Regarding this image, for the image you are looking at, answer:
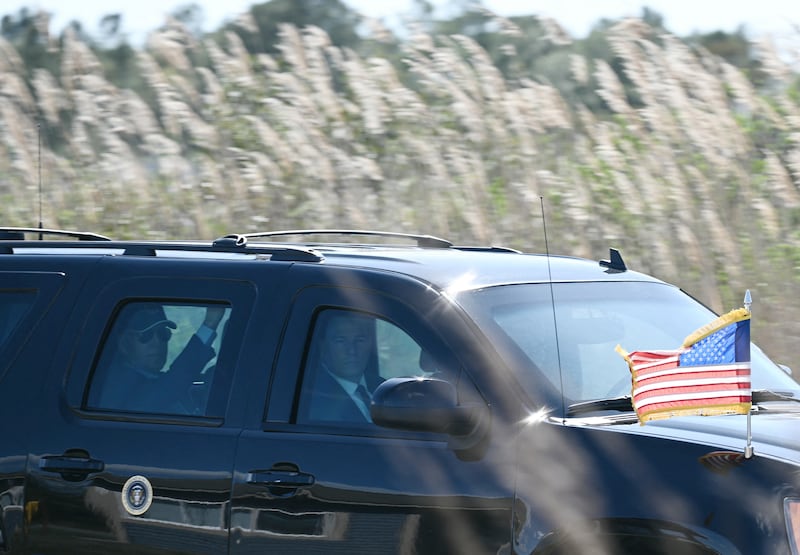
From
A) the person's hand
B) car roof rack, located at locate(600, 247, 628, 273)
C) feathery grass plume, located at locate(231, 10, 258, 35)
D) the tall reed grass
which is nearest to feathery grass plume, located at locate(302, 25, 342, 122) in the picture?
the tall reed grass

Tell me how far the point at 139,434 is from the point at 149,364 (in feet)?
0.92

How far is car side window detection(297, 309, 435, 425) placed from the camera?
13.2 ft

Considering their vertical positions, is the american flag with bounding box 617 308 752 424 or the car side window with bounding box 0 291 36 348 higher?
the car side window with bounding box 0 291 36 348

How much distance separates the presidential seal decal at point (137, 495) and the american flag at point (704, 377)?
1.52 meters

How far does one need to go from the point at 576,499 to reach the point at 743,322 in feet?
2.12

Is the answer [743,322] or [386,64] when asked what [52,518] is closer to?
[743,322]

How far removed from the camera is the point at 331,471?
3.87 m

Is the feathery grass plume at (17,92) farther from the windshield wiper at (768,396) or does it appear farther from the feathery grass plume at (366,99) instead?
the windshield wiper at (768,396)

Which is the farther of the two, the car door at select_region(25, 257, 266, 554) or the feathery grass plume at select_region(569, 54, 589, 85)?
the feathery grass plume at select_region(569, 54, 589, 85)

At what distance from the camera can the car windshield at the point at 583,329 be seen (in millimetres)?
3896

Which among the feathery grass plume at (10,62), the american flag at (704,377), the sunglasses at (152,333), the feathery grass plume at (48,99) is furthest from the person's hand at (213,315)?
the feathery grass plume at (10,62)

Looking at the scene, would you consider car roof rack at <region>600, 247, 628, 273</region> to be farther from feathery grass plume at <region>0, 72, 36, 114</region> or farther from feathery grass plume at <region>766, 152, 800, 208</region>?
feathery grass plume at <region>0, 72, 36, 114</region>

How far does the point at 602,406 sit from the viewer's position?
3.85 metres

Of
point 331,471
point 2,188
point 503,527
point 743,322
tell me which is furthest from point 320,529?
point 2,188
